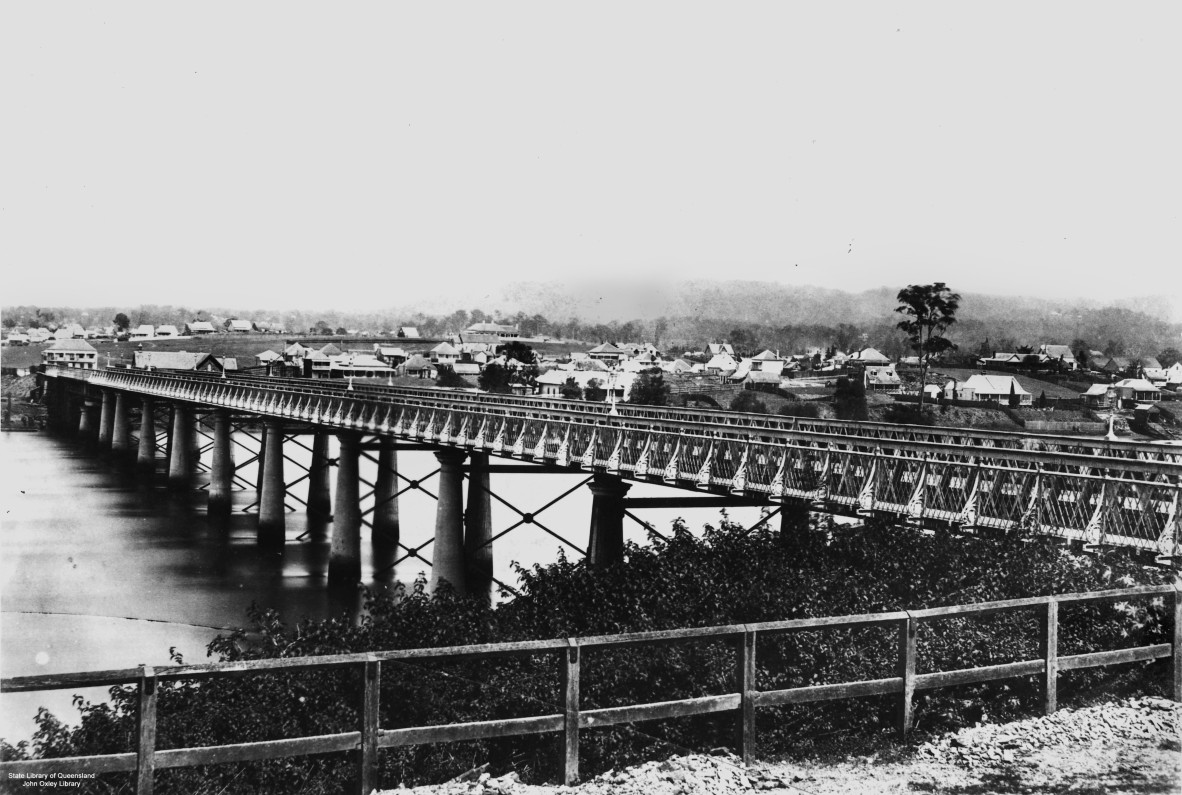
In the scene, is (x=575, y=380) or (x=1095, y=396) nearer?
(x=1095, y=396)

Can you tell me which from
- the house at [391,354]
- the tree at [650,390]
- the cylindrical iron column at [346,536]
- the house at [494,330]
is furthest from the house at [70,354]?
the cylindrical iron column at [346,536]

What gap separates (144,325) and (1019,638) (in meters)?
130

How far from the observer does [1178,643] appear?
1026 cm

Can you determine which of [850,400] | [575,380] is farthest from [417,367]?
[850,400]

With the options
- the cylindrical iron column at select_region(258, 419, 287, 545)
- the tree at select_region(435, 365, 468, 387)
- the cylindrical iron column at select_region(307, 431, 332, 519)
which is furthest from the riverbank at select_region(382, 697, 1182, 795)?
the tree at select_region(435, 365, 468, 387)

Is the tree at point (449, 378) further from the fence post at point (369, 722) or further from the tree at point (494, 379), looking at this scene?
the fence post at point (369, 722)

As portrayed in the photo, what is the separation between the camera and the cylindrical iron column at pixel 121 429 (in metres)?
87.2

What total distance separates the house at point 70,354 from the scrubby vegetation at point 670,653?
10572 cm

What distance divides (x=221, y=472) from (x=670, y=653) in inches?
2038

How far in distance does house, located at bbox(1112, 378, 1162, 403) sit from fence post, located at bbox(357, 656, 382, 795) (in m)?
39.2

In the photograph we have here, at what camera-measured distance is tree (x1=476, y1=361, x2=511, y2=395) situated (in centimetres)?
10326

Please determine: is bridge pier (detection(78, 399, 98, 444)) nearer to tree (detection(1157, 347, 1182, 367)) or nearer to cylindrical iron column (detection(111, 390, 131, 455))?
cylindrical iron column (detection(111, 390, 131, 455))

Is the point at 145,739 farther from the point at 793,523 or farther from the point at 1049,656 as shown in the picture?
the point at 793,523

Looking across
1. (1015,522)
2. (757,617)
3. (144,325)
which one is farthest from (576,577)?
(144,325)
